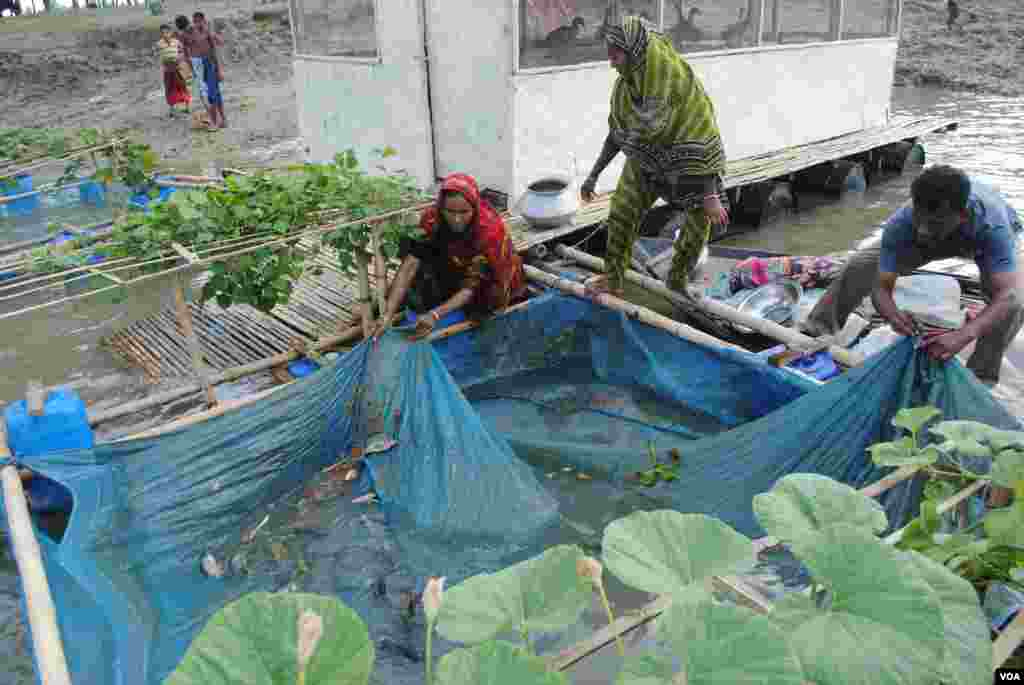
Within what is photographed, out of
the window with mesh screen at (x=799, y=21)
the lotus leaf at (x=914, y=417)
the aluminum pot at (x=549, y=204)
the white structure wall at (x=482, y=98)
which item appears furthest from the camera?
the window with mesh screen at (x=799, y=21)

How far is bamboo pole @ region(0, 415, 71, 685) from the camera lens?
2.04 metres

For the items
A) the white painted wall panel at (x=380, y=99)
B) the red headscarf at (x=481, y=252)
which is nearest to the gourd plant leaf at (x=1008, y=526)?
the red headscarf at (x=481, y=252)

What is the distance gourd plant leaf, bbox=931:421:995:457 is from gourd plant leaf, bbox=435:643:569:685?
4.43ft

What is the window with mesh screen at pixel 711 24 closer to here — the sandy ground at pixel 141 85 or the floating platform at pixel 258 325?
the floating platform at pixel 258 325

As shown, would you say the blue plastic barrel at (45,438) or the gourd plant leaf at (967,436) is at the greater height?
the gourd plant leaf at (967,436)

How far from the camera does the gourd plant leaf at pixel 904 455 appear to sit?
1.89 metres

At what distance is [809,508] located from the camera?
1.41 m

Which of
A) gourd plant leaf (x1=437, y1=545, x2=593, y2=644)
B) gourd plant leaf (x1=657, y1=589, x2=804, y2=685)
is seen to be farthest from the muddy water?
gourd plant leaf (x1=657, y1=589, x2=804, y2=685)

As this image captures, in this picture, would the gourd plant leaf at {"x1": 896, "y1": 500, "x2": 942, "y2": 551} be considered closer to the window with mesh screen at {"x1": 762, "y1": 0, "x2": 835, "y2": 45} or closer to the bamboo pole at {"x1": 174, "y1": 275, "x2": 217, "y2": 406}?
the bamboo pole at {"x1": 174, "y1": 275, "x2": 217, "y2": 406}

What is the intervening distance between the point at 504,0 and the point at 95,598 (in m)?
4.72

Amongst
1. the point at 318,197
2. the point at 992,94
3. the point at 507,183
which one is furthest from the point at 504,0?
the point at 992,94

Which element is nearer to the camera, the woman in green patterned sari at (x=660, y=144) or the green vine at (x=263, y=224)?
the green vine at (x=263, y=224)

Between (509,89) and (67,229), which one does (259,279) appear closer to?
(509,89)

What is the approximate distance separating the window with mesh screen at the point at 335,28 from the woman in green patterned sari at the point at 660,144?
2832 millimetres
